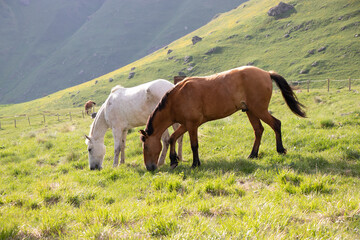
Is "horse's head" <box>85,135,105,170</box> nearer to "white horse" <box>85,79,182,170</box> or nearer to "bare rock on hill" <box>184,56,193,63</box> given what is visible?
"white horse" <box>85,79,182,170</box>

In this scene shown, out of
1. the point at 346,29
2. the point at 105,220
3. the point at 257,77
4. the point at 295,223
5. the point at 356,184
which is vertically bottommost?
the point at 356,184

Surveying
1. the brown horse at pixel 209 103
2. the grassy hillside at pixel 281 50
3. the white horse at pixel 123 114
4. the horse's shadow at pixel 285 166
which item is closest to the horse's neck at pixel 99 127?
the white horse at pixel 123 114

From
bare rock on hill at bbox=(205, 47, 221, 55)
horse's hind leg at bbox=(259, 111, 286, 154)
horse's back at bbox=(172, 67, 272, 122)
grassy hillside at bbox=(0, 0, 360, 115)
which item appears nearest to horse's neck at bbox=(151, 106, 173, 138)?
horse's back at bbox=(172, 67, 272, 122)

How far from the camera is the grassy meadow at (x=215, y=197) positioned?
3.04 metres

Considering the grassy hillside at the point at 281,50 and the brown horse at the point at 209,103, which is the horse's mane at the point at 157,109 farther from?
the grassy hillside at the point at 281,50

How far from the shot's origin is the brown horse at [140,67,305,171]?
6383mm

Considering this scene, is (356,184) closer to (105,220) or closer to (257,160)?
(257,160)

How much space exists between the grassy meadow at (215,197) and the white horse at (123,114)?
89cm

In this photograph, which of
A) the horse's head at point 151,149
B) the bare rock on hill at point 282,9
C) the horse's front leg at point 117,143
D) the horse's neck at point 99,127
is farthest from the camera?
the bare rock on hill at point 282,9

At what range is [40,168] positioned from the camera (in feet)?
26.5

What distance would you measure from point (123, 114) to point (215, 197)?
483 cm

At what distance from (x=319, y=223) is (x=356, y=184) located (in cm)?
200

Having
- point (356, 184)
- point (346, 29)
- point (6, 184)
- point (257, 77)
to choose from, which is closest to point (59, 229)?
point (6, 184)

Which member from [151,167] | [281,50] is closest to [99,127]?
[151,167]
